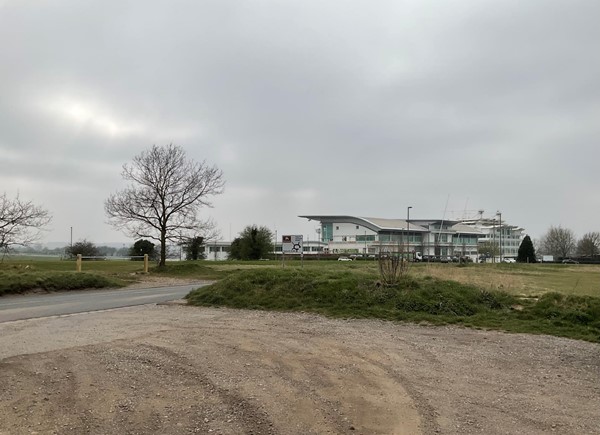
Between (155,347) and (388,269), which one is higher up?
(388,269)

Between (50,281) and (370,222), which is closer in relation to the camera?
(50,281)

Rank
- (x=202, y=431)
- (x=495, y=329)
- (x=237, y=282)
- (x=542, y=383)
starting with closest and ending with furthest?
(x=202, y=431) < (x=542, y=383) < (x=495, y=329) < (x=237, y=282)

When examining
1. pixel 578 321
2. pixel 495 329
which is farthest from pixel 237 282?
pixel 578 321

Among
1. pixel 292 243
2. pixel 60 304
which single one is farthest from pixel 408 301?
pixel 292 243

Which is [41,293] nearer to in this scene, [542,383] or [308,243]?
[542,383]

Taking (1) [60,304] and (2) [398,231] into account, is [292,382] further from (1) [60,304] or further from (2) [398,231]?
(2) [398,231]

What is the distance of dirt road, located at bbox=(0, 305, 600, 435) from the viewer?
17.7 ft

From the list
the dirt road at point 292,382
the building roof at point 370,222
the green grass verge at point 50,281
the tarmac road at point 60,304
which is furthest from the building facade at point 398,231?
the dirt road at point 292,382

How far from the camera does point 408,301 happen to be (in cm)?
1472

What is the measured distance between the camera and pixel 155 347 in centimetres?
911

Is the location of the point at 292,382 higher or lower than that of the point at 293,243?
lower

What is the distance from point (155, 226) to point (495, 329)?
27440 mm

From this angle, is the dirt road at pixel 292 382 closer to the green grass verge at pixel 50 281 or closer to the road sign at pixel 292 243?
the green grass verge at pixel 50 281

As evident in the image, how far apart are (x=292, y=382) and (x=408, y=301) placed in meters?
8.43
